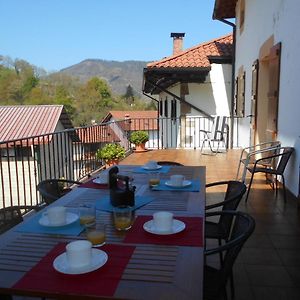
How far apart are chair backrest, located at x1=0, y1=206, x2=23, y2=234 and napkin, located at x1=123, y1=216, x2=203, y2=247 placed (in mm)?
780

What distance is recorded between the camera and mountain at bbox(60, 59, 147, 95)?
243ft

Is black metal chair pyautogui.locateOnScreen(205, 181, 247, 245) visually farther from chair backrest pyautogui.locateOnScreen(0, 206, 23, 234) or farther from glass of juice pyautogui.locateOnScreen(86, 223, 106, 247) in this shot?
chair backrest pyautogui.locateOnScreen(0, 206, 23, 234)

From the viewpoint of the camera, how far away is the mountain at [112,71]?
2911 inches

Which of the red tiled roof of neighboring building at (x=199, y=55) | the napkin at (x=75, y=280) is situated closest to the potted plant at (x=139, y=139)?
the red tiled roof of neighboring building at (x=199, y=55)

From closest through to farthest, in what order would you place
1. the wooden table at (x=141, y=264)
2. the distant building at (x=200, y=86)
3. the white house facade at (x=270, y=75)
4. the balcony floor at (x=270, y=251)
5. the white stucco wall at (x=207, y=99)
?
the wooden table at (x=141, y=264) → the balcony floor at (x=270, y=251) → the white house facade at (x=270, y=75) → the distant building at (x=200, y=86) → the white stucco wall at (x=207, y=99)

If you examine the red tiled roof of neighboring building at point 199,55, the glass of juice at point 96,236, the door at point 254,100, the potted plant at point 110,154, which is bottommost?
the potted plant at point 110,154

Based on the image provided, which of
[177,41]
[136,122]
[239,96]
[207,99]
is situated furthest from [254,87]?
[136,122]

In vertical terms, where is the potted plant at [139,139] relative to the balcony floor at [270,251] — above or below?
above

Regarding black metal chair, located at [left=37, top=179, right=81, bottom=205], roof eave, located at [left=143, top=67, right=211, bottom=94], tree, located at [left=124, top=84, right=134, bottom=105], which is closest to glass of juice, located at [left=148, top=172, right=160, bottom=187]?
black metal chair, located at [left=37, top=179, right=81, bottom=205]

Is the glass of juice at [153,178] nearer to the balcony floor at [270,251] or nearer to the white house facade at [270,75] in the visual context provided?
the balcony floor at [270,251]

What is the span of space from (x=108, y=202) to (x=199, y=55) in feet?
28.7

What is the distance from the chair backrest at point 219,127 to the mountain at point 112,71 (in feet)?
207

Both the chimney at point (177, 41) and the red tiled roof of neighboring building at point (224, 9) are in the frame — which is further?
the chimney at point (177, 41)

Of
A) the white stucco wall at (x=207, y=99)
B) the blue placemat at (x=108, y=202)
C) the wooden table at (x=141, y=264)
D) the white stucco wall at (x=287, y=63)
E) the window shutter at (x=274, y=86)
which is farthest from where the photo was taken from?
the white stucco wall at (x=207, y=99)
